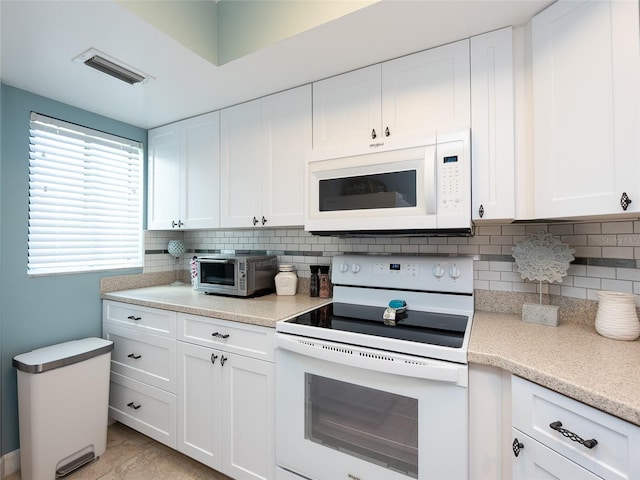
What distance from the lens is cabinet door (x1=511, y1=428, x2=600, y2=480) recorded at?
0.87 m

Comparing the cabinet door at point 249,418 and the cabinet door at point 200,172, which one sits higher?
the cabinet door at point 200,172

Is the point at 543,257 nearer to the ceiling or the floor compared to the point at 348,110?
nearer to the floor

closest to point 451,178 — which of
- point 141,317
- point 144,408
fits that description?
point 141,317

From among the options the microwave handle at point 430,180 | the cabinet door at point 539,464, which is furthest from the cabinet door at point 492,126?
the cabinet door at point 539,464

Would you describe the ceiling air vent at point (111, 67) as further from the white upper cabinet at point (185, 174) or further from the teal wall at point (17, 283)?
the teal wall at point (17, 283)

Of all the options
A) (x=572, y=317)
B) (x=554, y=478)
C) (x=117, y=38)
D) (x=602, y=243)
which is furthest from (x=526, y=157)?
(x=117, y=38)

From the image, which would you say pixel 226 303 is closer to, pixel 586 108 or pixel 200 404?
pixel 200 404

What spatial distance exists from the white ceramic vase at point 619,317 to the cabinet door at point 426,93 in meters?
0.93

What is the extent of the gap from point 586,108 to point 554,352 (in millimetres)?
891

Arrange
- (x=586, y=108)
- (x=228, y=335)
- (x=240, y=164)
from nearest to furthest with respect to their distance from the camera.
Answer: (x=586, y=108) → (x=228, y=335) → (x=240, y=164)

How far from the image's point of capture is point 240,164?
6.98 ft

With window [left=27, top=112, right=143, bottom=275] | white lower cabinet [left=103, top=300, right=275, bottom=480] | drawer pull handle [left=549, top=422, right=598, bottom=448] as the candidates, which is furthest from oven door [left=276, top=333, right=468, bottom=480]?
window [left=27, top=112, right=143, bottom=275]

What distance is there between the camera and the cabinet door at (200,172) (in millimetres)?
2244

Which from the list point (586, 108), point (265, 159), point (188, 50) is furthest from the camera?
point (265, 159)
